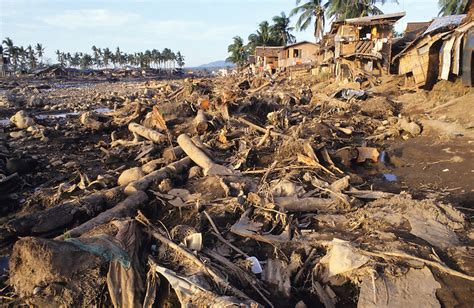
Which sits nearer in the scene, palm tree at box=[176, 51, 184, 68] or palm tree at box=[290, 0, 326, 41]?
palm tree at box=[290, 0, 326, 41]

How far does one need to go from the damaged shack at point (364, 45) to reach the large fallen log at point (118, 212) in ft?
57.1

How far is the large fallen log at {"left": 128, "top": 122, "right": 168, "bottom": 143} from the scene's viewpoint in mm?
9264

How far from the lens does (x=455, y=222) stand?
418 centimetres

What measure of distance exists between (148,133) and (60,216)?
16.9 ft

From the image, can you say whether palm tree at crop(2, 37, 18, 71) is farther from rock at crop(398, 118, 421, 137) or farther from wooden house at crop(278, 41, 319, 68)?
rock at crop(398, 118, 421, 137)

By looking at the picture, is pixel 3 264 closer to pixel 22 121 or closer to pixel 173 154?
pixel 173 154

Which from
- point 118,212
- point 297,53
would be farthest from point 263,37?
point 118,212

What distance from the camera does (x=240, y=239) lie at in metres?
4.41

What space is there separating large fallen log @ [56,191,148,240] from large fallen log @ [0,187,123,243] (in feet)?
1.11

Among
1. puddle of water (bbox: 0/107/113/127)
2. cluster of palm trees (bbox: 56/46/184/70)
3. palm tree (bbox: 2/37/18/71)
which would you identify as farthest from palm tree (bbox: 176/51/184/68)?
puddle of water (bbox: 0/107/113/127)

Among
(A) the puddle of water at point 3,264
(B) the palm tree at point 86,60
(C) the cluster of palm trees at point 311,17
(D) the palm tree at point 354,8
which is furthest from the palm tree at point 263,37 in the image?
(B) the palm tree at point 86,60

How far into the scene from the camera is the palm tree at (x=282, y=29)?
147ft

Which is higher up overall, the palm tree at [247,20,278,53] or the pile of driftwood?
the palm tree at [247,20,278,53]

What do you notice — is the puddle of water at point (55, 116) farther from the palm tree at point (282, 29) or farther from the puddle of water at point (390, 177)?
the palm tree at point (282, 29)
